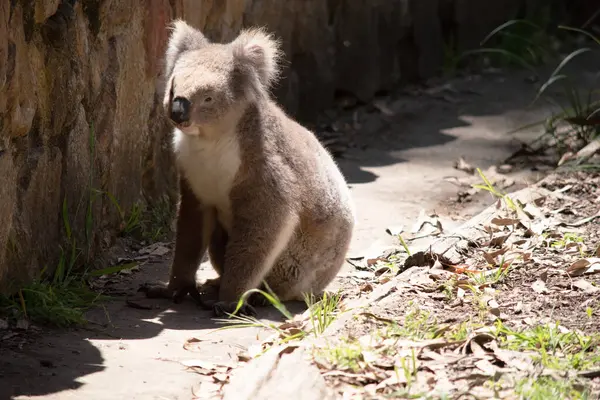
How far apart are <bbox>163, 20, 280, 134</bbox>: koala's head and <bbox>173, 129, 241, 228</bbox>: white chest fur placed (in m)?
0.15

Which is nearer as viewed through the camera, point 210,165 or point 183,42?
point 210,165

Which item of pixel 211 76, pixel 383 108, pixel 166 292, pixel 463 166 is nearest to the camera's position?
pixel 211 76

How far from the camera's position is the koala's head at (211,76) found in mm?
4953

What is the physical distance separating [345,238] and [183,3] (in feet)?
7.15

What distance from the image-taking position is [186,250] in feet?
17.8

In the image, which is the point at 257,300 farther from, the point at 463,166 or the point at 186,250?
the point at 463,166

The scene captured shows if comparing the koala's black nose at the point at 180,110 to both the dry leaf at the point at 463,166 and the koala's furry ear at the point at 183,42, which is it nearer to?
the koala's furry ear at the point at 183,42

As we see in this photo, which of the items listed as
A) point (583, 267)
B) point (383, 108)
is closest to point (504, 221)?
point (583, 267)

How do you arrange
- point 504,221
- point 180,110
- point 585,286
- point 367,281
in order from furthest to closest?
point 504,221, point 367,281, point 180,110, point 585,286

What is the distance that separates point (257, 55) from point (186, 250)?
1.14 metres

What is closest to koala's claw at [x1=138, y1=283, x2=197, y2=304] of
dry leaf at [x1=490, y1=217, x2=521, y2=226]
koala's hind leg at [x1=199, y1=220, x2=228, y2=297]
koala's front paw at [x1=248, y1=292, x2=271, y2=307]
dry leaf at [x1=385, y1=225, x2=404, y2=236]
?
koala's hind leg at [x1=199, y1=220, x2=228, y2=297]

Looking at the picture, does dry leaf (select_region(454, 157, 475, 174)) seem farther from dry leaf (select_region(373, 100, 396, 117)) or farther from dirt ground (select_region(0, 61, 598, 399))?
dry leaf (select_region(373, 100, 396, 117))

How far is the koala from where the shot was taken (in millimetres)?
5090

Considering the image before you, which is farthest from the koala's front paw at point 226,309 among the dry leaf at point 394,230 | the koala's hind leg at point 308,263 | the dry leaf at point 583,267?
the dry leaf at point 394,230
